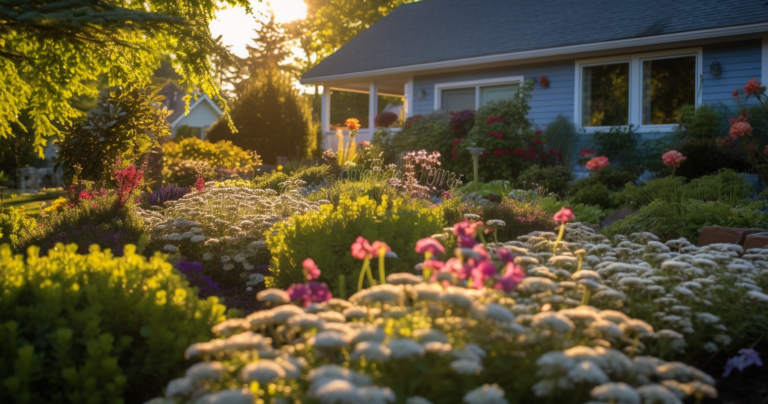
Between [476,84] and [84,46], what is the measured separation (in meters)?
10.3

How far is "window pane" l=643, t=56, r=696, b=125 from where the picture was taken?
1224 centimetres

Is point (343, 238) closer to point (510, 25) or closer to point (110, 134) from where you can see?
point (110, 134)

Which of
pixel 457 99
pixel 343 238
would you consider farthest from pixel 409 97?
pixel 343 238

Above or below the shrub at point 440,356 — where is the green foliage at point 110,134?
Result: above

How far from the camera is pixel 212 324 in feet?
9.64

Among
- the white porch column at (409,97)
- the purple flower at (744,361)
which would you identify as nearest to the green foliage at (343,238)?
the purple flower at (744,361)

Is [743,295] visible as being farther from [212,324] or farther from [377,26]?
[377,26]

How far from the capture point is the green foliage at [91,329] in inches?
95.3

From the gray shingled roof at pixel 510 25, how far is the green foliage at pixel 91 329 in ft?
37.2

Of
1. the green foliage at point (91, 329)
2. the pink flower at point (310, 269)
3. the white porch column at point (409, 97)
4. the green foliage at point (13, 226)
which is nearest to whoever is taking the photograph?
the green foliage at point (91, 329)

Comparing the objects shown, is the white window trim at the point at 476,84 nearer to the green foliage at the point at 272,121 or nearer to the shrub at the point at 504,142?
the shrub at the point at 504,142

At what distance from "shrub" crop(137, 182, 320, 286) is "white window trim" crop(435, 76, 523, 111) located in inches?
340

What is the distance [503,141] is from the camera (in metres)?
12.4

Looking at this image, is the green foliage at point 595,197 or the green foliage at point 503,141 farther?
the green foliage at point 503,141
